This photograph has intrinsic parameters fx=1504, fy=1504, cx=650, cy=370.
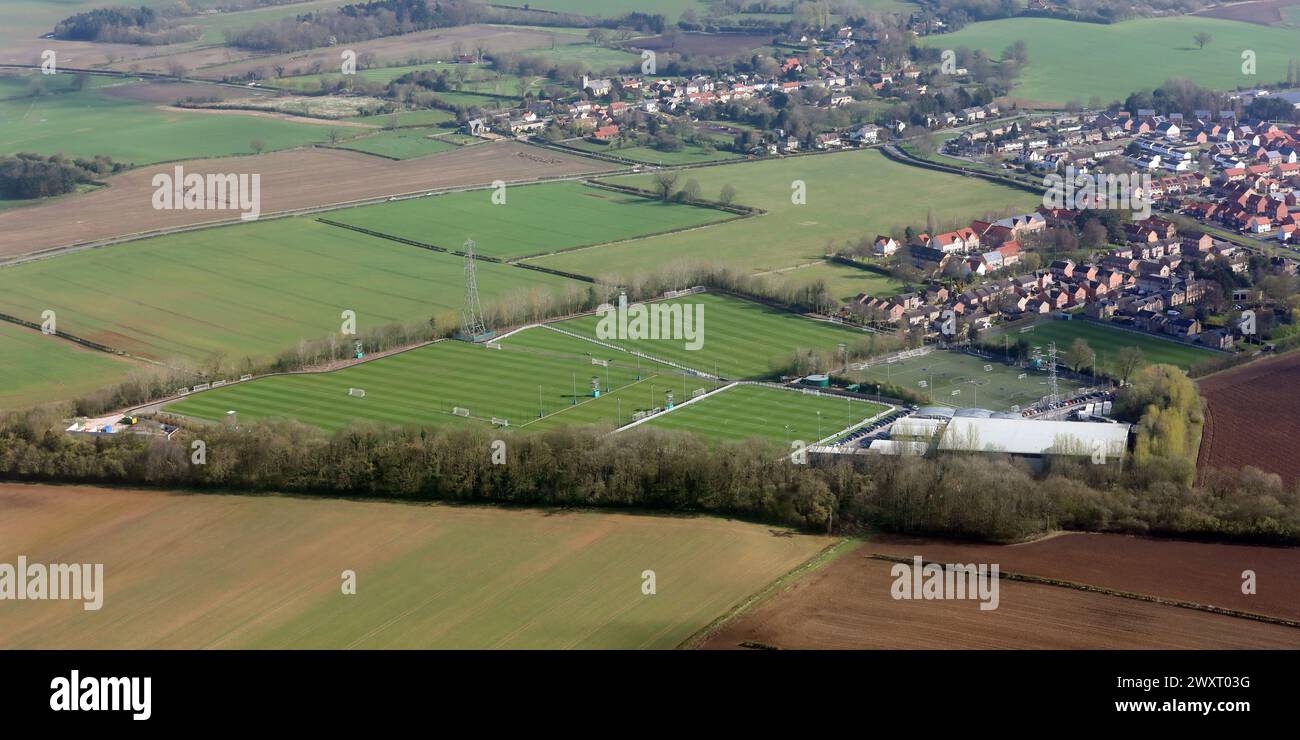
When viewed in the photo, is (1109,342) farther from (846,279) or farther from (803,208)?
(803,208)

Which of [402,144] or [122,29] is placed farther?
[122,29]

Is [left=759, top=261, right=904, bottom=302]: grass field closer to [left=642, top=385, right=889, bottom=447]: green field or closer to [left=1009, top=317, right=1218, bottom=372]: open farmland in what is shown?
[left=1009, top=317, right=1218, bottom=372]: open farmland

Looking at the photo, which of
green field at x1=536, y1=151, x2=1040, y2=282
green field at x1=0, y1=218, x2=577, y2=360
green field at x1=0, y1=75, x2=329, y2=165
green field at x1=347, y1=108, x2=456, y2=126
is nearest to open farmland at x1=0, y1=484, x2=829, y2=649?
green field at x1=0, y1=218, x2=577, y2=360

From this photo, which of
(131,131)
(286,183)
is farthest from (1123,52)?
(131,131)

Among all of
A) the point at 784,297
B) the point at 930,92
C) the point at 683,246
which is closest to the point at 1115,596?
the point at 784,297

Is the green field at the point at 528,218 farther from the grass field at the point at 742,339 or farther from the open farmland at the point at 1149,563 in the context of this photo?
the open farmland at the point at 1149,563

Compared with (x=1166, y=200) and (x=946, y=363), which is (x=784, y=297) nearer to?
(x=946, y=363)
